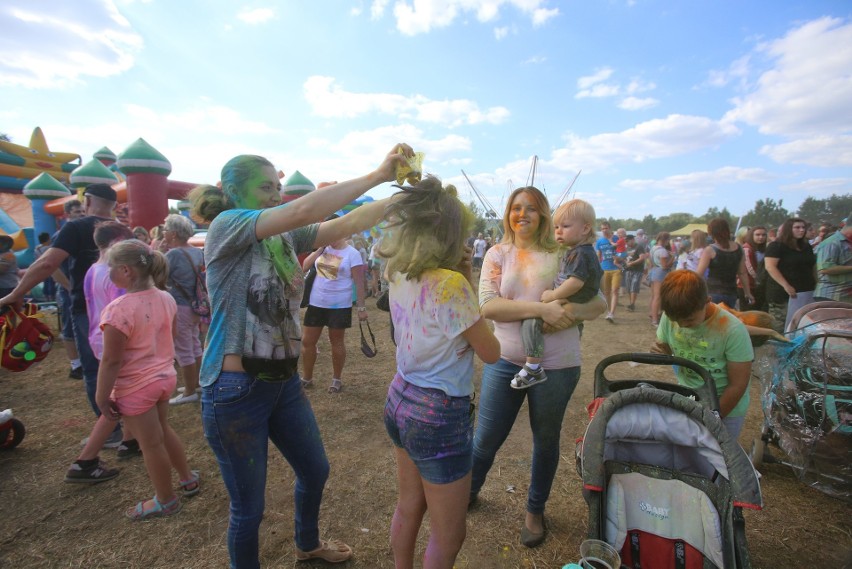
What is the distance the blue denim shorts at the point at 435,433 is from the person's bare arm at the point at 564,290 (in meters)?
0.88

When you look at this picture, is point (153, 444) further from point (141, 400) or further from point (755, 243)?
point (755, 243)

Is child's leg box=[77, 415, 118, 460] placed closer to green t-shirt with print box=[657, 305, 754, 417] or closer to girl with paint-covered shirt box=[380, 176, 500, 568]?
girl with paint-covered shirt box=[380, 176, 500, 568]

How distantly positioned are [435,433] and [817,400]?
286 cm

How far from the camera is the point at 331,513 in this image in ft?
8.91

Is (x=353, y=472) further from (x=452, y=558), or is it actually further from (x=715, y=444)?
(x=715, y=444)

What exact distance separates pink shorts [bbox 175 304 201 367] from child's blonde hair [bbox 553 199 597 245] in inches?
154

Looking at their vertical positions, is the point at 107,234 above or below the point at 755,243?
above

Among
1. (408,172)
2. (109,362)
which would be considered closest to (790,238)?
(408,172)

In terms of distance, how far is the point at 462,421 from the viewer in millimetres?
1521

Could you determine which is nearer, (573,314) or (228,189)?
(228,189)

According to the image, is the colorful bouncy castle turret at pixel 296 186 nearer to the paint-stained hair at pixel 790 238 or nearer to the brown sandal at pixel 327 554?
the brown sandal at pixel 327 554

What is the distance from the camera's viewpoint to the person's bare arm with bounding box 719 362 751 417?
7.50 ft

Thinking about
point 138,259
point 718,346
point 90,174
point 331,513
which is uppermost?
point 90,174

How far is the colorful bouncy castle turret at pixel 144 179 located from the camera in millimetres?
7637
